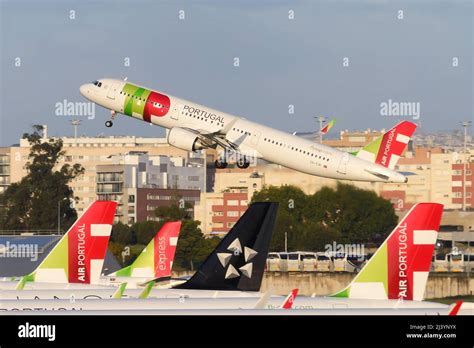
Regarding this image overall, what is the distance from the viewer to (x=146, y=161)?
17525cm

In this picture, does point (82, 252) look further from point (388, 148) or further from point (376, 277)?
point (388, 148)

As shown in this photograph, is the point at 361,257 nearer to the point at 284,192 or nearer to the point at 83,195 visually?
the point at 284,192

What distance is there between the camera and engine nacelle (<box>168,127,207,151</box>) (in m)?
70.5

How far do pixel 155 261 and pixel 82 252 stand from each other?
703 centimetres

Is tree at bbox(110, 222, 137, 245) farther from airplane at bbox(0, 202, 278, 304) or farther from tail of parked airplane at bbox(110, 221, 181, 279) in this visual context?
airplane at bbox(0, 202, 278, 304)

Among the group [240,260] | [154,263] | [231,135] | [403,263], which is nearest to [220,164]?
[231,135]

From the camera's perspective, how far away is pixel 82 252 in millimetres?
51406

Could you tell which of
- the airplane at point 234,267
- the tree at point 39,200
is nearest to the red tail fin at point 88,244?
the airplane at point 234,267

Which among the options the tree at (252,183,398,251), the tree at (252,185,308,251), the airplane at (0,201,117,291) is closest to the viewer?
the airplane at (0,201,117,291)

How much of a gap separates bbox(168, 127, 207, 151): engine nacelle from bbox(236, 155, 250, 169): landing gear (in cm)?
194

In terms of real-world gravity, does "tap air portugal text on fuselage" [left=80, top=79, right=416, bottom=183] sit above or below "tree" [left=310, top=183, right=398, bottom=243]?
above

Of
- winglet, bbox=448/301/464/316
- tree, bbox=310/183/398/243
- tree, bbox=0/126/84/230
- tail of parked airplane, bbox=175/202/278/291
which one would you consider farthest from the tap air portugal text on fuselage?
tree, bbox=0/126/84/230
